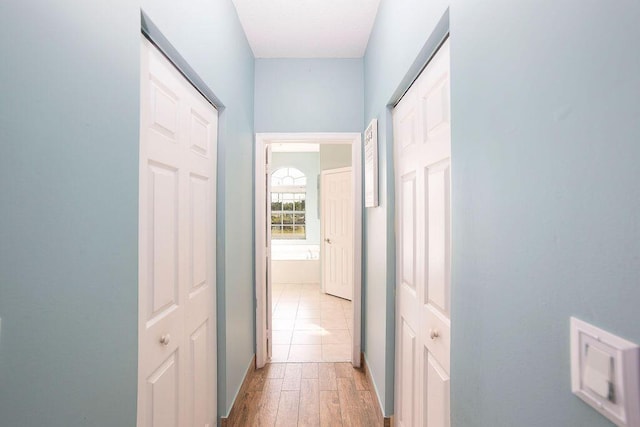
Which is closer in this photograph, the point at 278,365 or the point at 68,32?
the point at 68,32

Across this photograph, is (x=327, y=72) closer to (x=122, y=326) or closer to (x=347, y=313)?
(x=122, y=326)

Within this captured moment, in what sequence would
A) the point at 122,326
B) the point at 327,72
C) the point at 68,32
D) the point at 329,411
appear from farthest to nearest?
the point at 327,72 → the point at 329,411 → the point at 122,326 → the point at 68,32

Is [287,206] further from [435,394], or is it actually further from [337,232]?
[435,394]

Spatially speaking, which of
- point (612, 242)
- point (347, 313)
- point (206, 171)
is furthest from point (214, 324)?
point (347, 313)

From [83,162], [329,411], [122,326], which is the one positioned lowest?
[329,411]

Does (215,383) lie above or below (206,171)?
below

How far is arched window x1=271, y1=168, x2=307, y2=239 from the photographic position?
695 cm

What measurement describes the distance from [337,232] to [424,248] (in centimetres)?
325

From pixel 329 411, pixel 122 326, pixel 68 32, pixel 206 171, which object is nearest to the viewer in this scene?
pixel 68 32

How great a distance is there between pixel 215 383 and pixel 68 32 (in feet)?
5.93

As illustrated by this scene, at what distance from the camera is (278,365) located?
2.60 metres

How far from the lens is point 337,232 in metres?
4.57

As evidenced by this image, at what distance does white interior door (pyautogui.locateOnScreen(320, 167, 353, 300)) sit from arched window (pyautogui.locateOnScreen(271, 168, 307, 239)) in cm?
218

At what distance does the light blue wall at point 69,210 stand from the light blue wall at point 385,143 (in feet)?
3.21
